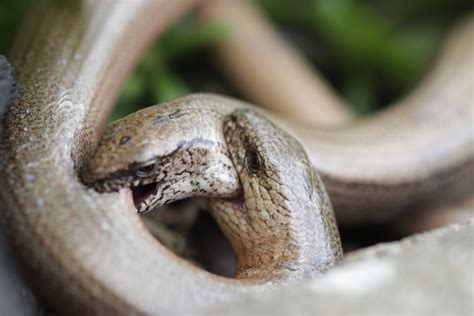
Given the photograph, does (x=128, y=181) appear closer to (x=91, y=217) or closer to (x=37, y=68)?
(x=91, y=217)

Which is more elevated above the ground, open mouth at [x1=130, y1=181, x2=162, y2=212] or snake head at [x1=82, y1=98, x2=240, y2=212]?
snake head at [x1=82, y1=98, x2=240, y2=212]

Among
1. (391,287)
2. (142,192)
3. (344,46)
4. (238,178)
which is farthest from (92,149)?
(344,46)

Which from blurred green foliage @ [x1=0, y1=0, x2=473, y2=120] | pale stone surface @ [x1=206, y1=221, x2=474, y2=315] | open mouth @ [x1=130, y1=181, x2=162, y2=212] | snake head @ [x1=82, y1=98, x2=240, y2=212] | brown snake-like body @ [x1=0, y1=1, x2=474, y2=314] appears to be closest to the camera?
pale stone surface @ [x1=206, y1=221, x2=474, y2=315]

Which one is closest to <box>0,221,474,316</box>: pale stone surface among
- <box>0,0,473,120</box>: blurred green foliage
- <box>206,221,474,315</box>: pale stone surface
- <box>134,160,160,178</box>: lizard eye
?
<box>206,221,474,315</box>: pale stone surface

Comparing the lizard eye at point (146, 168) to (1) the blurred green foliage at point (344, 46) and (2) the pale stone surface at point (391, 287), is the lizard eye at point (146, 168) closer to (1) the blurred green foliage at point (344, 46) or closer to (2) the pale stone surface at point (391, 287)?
(2) the pale stone surface at point (391, 287)

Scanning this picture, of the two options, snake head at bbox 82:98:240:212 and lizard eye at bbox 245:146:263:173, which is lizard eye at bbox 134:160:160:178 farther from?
lizard eye at bbox 245:146:263:173

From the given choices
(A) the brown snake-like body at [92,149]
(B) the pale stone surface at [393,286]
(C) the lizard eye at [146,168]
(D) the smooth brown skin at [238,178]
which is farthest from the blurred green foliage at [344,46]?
(B) the pale stone surface at [393,286]

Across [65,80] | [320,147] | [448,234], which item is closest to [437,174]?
[320,147]
